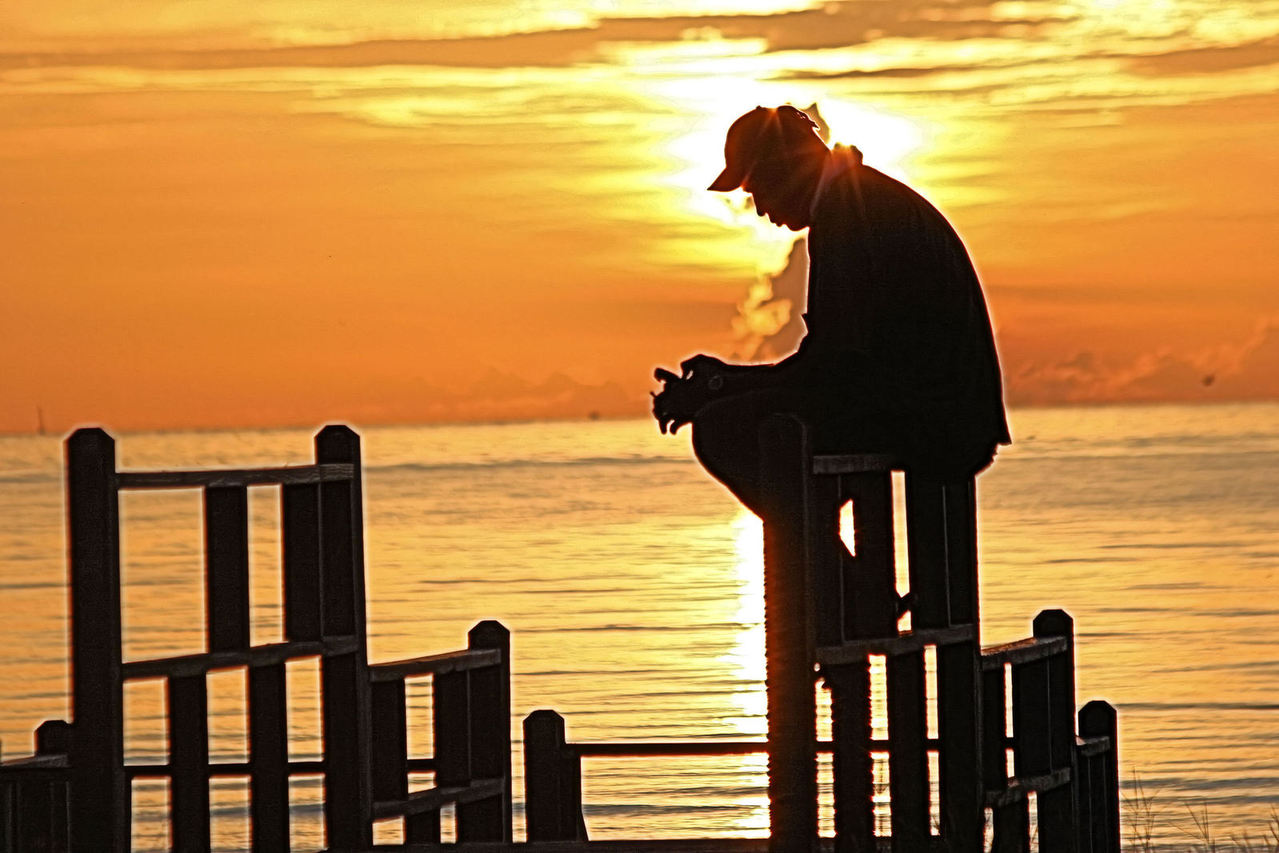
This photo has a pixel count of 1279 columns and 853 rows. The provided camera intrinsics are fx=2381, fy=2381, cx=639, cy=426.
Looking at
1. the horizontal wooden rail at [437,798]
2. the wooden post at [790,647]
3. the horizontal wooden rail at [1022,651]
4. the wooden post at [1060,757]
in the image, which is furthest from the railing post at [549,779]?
the wooden post at [790,647]

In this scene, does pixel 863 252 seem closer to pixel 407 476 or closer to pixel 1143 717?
pixel 1143 717

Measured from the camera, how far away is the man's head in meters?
7.28

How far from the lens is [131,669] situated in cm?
742

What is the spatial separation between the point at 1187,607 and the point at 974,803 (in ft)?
132

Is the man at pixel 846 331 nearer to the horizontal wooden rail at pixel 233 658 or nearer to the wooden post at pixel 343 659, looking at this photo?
the wooden post at pixel 343 659

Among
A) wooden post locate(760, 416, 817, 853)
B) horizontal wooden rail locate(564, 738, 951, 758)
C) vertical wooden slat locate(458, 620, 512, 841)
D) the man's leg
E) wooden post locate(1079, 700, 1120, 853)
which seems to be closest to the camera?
wooden post locate(760, 416, 817, 853)

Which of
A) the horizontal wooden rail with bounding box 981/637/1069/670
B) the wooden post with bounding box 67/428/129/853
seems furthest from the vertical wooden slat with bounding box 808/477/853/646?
the wooden post with bounding box 67/428/129/853

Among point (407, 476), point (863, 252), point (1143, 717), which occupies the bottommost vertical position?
point (1143, 717)

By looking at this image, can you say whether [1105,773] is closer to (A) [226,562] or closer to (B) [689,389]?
(B) [689,389]

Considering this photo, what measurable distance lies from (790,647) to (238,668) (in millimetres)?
2170

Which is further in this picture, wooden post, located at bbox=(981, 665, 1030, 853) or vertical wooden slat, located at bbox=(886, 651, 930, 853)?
wooden post, located at bbox=(981, 665, 1030, 853)

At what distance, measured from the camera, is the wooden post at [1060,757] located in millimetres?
8930

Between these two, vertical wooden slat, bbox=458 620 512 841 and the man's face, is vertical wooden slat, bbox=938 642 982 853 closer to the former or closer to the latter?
the man's face

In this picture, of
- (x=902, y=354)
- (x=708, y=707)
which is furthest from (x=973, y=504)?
(x=708, y=707)
